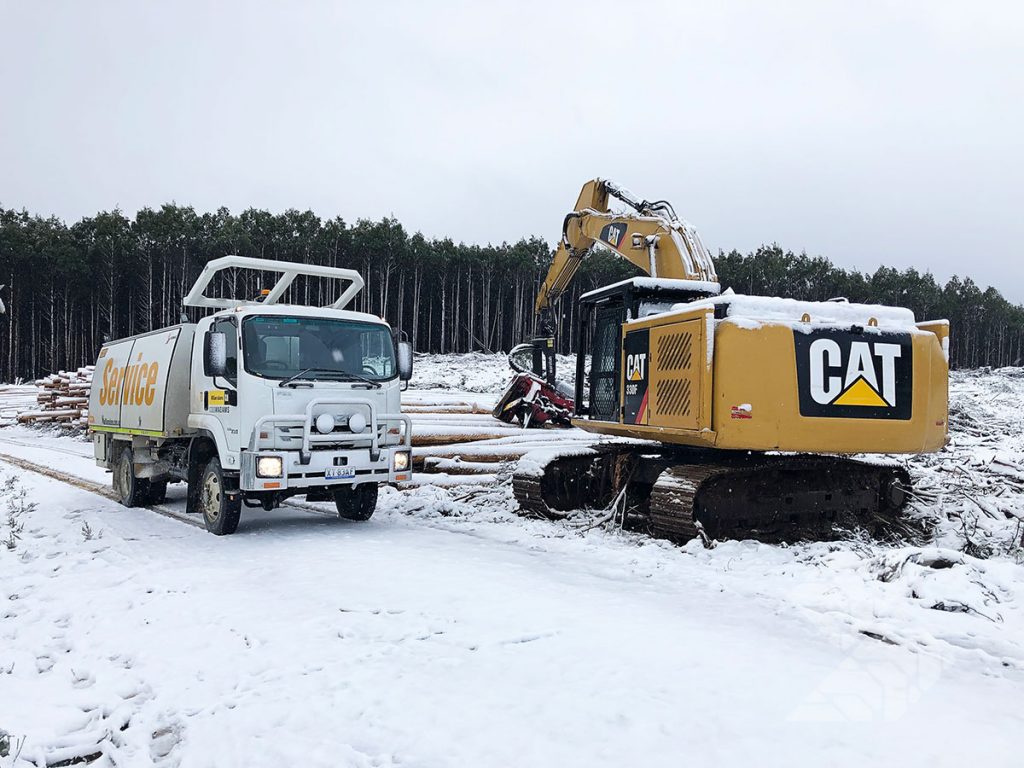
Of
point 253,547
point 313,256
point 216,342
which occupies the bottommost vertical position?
point 253,547

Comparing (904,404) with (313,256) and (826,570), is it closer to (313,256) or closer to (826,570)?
(826,570)

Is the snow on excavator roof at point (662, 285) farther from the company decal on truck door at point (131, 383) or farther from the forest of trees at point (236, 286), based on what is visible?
the forest of trees at point (236, 286)

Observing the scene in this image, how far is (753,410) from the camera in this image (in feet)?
25.3

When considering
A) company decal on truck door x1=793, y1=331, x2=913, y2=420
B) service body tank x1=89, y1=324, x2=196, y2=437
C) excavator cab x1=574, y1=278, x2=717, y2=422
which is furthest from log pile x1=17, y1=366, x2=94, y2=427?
company decal on truck door x1=793, y1=331, x2=913, y2=420

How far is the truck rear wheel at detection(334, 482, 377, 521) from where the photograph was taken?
9.91m

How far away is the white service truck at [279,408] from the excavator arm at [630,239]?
291cm

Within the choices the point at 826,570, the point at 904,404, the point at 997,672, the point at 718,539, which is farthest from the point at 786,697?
the point at 904,404

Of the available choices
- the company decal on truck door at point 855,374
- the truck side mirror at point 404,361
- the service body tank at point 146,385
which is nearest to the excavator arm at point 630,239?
the truck side mirror at point 404,361

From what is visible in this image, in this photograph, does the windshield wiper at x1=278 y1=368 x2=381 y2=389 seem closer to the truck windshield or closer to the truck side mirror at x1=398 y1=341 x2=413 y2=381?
the truck windshield

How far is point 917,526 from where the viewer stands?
929 centimetres

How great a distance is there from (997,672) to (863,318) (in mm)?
4526

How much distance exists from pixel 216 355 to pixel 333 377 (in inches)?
52.2

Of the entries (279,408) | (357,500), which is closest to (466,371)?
(357,500)

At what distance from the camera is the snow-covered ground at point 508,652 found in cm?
370
